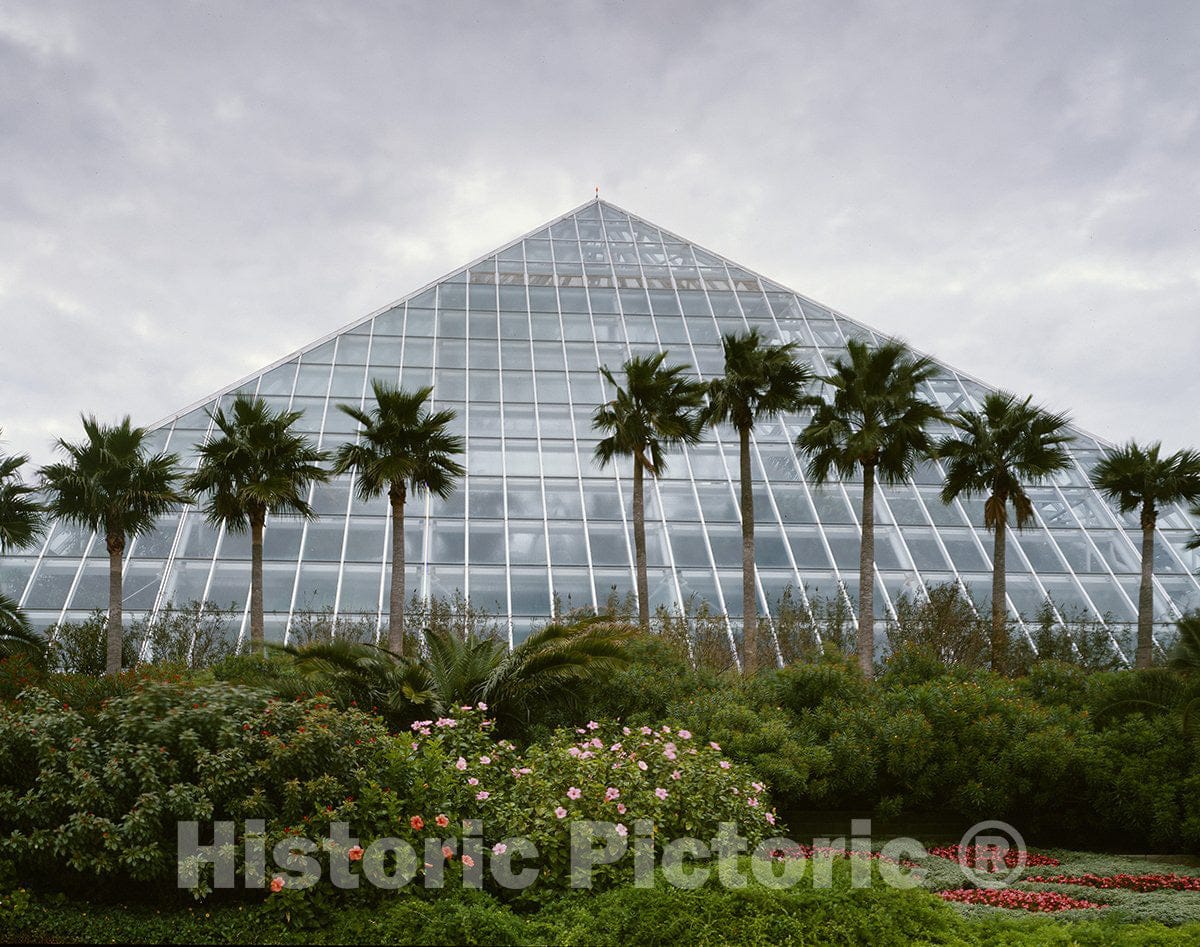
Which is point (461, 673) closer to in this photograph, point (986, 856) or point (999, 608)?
point (986, 856)

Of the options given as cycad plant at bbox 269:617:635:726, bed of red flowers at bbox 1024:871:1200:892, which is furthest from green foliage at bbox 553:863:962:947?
cycad plant at bbox 269:617:635:726

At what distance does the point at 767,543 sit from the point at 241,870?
21708 millimetres

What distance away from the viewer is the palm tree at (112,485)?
1942 centimetres

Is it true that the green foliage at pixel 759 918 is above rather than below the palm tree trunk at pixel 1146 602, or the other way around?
below

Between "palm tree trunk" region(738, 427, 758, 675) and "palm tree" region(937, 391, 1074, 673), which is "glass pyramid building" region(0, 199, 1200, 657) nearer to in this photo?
"palm tree" region(937, 391, 1074, 673)

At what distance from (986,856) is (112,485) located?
17.6 meters

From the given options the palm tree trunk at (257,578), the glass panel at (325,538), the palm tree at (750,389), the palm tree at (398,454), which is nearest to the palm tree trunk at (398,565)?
the palm tree at (398,454)

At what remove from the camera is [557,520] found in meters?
29.5

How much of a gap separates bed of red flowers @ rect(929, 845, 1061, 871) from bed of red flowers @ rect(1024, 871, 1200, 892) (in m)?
0.77

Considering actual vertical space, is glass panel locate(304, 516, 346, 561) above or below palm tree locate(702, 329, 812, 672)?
above

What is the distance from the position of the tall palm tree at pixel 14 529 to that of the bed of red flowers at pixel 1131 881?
17.8 metres

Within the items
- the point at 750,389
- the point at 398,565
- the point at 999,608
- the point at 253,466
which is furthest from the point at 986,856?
the point at 253,466

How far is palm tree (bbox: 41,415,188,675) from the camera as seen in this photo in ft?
63.7

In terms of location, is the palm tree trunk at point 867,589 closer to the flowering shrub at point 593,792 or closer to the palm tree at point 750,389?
the palm tree at point 750,389
